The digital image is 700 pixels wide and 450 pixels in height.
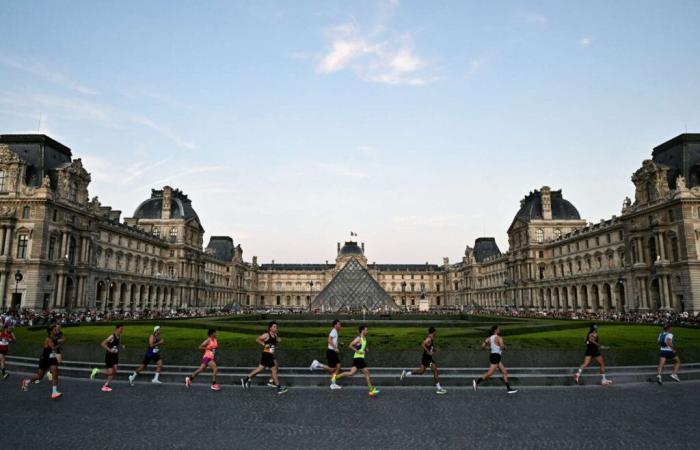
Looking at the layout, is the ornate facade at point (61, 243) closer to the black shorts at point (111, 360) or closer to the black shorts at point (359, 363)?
the black shorts at point (111, 360)

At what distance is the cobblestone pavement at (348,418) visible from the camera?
6961 millimetres

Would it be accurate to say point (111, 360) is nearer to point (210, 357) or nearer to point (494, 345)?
point (210, 357)

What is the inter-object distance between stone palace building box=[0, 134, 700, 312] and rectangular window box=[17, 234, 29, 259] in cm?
11

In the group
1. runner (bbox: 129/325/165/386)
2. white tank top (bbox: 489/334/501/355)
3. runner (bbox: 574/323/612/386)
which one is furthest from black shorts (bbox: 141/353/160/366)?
runner (bbox: 574/323/612/386)

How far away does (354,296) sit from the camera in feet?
180

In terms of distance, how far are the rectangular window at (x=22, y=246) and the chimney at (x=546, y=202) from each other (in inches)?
2732

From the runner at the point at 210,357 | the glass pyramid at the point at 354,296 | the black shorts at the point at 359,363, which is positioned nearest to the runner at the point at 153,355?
the runner at the point at 210,357

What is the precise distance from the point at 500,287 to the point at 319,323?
6164 centimetres

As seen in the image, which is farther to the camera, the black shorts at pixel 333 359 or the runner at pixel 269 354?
the black shorts at pixel 333 359

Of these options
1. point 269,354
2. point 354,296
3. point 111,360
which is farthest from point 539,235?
point 111,360

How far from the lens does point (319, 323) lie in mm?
32656

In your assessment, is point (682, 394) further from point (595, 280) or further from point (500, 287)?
point (500, 287)

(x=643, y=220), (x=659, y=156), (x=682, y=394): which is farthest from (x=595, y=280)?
(x=682, y=394)


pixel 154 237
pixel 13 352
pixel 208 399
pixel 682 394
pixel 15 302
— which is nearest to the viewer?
pixel 208 399
